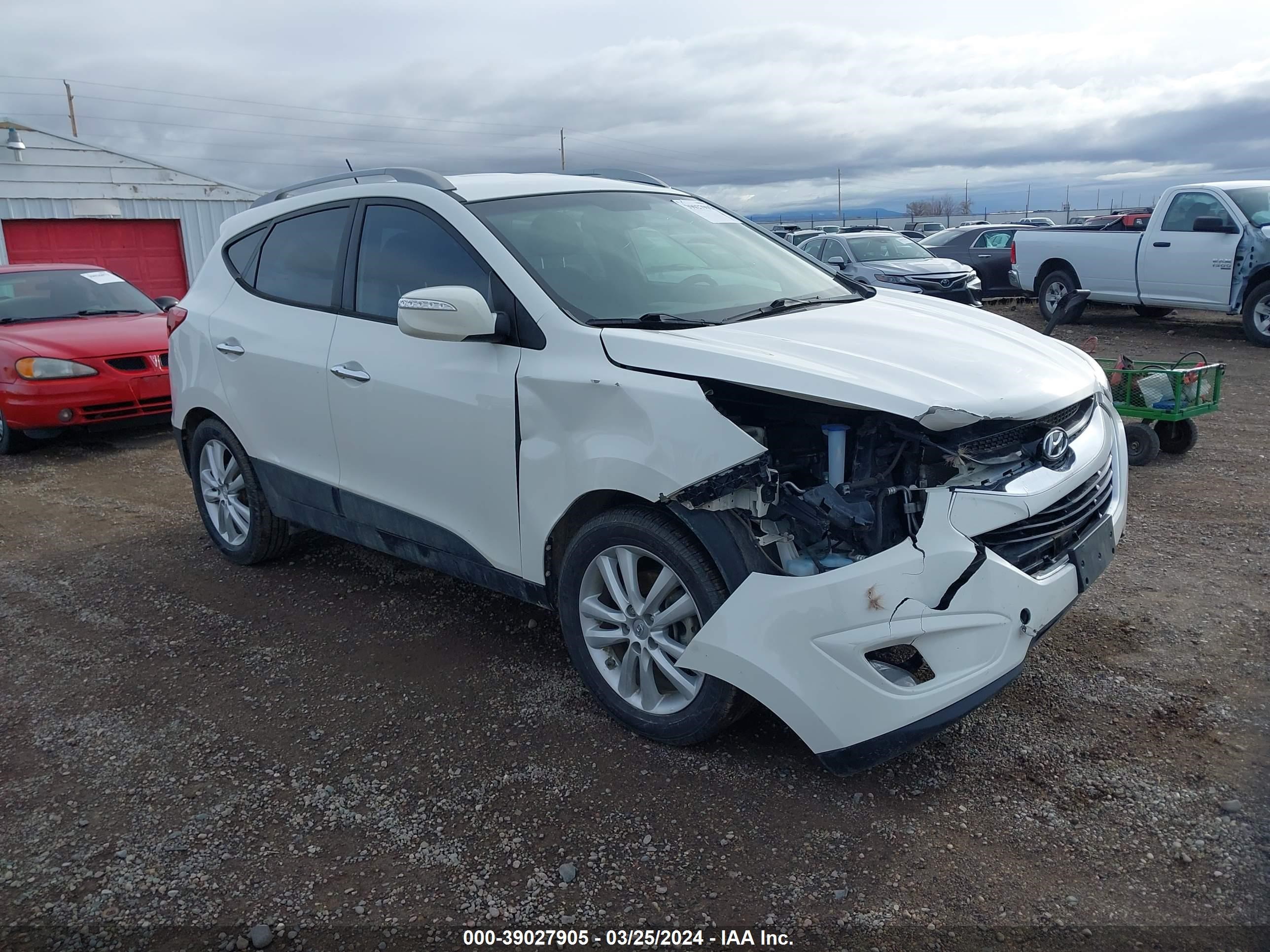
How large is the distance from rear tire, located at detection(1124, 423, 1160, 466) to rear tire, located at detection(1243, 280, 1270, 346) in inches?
248

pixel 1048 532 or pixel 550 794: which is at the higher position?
pixel 1048 532

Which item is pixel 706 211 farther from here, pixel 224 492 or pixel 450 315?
pixel 224 492

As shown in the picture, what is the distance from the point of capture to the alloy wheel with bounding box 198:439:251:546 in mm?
5105

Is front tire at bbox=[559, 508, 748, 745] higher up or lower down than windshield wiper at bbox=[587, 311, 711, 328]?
lower down

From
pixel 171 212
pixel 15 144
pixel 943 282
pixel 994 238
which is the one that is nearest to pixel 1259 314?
pixel 943 282

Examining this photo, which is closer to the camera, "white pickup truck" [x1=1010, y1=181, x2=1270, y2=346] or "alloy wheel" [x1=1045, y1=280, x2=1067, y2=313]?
"white pickup truck" [x1=1010, y1=181, x2=1270, y2=346]

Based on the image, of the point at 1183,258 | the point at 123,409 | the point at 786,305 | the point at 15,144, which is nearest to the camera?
the point at 786,305

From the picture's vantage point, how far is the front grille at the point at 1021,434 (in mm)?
2971

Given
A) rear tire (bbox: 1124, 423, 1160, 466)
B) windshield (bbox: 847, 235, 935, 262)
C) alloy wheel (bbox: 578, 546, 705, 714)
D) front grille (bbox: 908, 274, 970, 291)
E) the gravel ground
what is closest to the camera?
the gravel ground

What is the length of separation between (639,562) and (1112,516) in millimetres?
1640

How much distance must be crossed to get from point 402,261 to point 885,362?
2.05 m

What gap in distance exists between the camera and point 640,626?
10.5ft

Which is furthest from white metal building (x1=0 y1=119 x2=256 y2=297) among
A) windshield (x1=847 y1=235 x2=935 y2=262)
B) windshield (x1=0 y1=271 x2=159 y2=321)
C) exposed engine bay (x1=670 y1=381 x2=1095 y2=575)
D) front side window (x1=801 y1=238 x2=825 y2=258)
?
exposed engine bay (x1=670 y1=381 x2=1095 y2=575)

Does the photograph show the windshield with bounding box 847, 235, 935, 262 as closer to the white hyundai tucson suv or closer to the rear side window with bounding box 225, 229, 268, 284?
the white hyundai tucson suv
